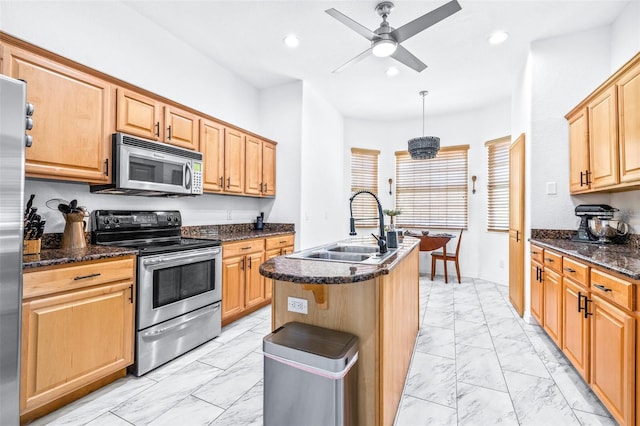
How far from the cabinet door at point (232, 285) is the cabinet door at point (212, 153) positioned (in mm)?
831

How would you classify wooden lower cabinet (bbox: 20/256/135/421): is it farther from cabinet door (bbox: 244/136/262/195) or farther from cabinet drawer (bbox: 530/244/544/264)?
cabinet drawer (bbox: 530/244/544/264)

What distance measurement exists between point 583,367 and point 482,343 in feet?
2.72

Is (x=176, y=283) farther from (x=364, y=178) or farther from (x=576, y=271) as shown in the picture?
(x=364, y=178)

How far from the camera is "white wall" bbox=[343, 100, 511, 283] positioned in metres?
4.80

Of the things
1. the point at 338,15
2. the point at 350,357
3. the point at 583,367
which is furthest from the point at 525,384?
the point at 338,15

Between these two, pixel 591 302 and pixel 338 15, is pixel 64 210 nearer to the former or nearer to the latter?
pixel 338 15

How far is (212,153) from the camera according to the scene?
125 inches

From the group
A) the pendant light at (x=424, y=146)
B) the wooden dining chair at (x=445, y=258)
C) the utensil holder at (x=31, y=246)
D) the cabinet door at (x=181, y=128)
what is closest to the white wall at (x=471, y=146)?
the wooden dining chair at (x=445, y=258)

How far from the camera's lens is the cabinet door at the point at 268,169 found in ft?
13.0

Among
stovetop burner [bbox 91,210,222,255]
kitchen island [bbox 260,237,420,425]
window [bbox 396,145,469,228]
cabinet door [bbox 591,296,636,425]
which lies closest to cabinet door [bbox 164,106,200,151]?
stovetop burner [bbox 91,210,222,255]

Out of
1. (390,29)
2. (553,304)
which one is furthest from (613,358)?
(390,29)

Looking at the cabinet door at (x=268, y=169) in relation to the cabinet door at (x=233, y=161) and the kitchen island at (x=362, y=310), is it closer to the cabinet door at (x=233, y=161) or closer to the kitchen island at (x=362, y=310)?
the cabinet door at (x=233, y=161)

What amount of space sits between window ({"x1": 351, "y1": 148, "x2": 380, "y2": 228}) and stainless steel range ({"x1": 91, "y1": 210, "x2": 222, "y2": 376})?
3.45 metres

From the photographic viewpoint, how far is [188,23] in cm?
288
